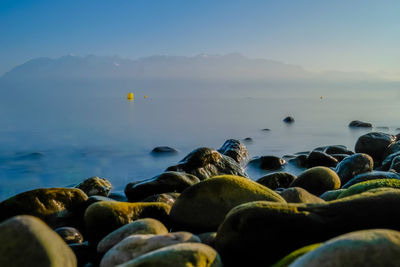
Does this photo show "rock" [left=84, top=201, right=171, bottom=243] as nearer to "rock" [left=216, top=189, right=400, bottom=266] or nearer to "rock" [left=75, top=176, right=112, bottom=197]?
"rock" [left=216, top=189, right=400, bottom=266]

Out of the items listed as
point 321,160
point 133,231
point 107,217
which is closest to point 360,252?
point 133,231

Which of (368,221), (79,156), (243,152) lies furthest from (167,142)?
(368,221)

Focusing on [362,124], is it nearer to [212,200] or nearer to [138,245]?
[212,200]

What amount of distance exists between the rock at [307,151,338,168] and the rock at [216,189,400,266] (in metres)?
7.47

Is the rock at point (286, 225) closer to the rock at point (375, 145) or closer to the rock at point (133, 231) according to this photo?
the rock at point (133, 231)

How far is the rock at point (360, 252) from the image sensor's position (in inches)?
80.7

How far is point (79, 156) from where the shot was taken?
1470 cm

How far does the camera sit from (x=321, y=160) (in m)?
10.8

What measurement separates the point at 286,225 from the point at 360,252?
0.98 m

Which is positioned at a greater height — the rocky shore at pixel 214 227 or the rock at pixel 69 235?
the rocky shore at pixel 214 227

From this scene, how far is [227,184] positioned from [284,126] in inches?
852

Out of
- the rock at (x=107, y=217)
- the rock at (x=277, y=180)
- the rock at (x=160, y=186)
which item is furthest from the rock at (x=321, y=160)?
the rock at (x=107, y=217)

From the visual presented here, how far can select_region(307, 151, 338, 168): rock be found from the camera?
10.5 meters

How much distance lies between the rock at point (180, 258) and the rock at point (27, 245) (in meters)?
0.57
